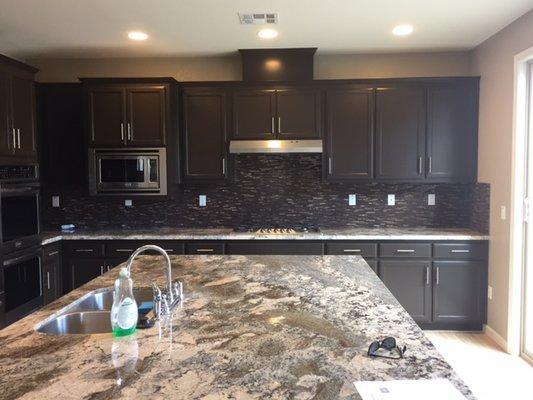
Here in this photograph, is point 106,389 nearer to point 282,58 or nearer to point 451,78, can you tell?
point 282,58

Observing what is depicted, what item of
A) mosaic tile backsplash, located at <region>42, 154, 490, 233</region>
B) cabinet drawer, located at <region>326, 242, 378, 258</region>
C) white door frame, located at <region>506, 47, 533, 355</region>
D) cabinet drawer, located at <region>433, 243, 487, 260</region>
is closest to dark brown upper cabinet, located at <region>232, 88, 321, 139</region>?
mosaic tile backsplash, located at <region>42, 154, 490, 233</region>

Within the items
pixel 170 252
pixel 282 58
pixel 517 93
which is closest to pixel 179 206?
pixel 170 252

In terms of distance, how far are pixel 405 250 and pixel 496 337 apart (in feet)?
3.53

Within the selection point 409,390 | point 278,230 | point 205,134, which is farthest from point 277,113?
point 409,390

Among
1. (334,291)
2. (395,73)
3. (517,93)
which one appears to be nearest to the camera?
(334,291)

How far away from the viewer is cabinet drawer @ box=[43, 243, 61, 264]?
399 cm

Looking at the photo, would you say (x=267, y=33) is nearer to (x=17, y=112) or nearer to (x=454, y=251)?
(x=17, y=112)

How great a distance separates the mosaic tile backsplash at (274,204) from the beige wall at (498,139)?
63 centimetres

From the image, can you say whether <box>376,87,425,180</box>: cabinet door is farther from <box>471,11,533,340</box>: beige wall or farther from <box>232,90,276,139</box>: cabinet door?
<box>232,90,276,139</box>: cabinet door

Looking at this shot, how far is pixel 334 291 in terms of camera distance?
2107 mm

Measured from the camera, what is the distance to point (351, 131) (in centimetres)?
430

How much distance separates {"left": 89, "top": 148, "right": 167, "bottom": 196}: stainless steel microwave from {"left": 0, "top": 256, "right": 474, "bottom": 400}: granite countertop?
2171 mm

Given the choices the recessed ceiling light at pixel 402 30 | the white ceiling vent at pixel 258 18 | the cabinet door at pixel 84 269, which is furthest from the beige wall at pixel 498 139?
the cabinet door at pixel 84 269

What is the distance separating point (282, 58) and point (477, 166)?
221 cm
